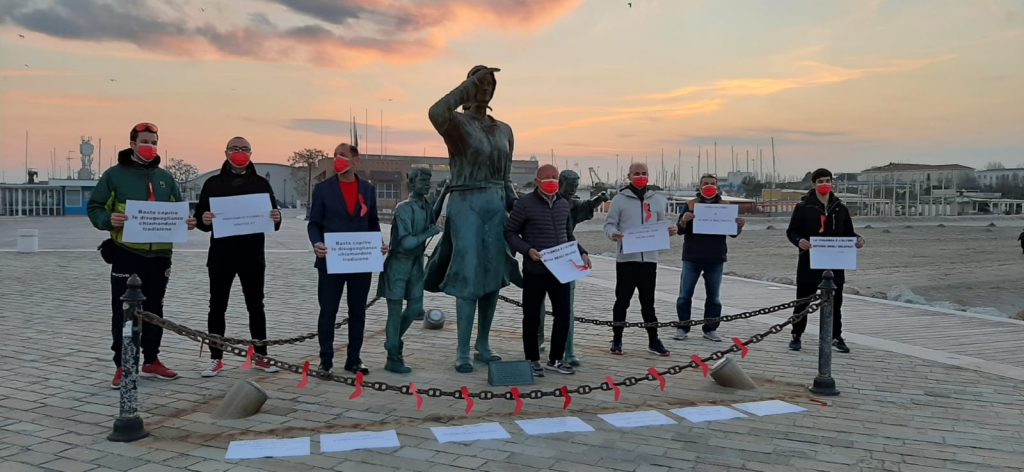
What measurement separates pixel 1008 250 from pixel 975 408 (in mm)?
30489

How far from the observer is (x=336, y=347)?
851 centimetres

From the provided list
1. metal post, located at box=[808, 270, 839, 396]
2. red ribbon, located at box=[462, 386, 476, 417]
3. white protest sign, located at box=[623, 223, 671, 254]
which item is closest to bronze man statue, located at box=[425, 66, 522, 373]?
red ribbon, located at box=[462, 386, 476, 417]

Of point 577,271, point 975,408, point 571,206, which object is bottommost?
point 975,408

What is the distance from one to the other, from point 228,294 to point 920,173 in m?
155

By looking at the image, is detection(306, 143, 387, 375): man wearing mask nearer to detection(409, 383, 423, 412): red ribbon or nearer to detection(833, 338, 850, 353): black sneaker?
detection(409, 383, 423, 412): red ribbon

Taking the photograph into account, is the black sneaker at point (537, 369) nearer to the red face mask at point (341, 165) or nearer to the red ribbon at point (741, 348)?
the red ribbon at point (741, 348)

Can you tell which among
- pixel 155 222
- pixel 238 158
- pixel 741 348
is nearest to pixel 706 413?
pixel 741 348

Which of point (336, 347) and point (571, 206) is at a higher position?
point (571, 206)

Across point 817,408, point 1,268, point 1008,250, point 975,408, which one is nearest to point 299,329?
point 817,408

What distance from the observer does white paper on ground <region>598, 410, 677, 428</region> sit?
5609mm

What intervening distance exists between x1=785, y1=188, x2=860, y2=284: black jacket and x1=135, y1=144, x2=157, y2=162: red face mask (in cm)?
673

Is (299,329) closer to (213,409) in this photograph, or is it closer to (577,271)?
Result: (213,409)

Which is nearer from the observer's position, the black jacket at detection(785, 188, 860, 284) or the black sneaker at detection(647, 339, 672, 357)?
the black sneaker at detection(647, 339, 672, 357)

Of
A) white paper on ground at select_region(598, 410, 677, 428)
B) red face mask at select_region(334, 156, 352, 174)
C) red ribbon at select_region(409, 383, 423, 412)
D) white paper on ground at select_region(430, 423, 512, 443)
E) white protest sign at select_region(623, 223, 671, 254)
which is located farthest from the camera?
white protest sign at select_region(623, 223, 671, 254)
